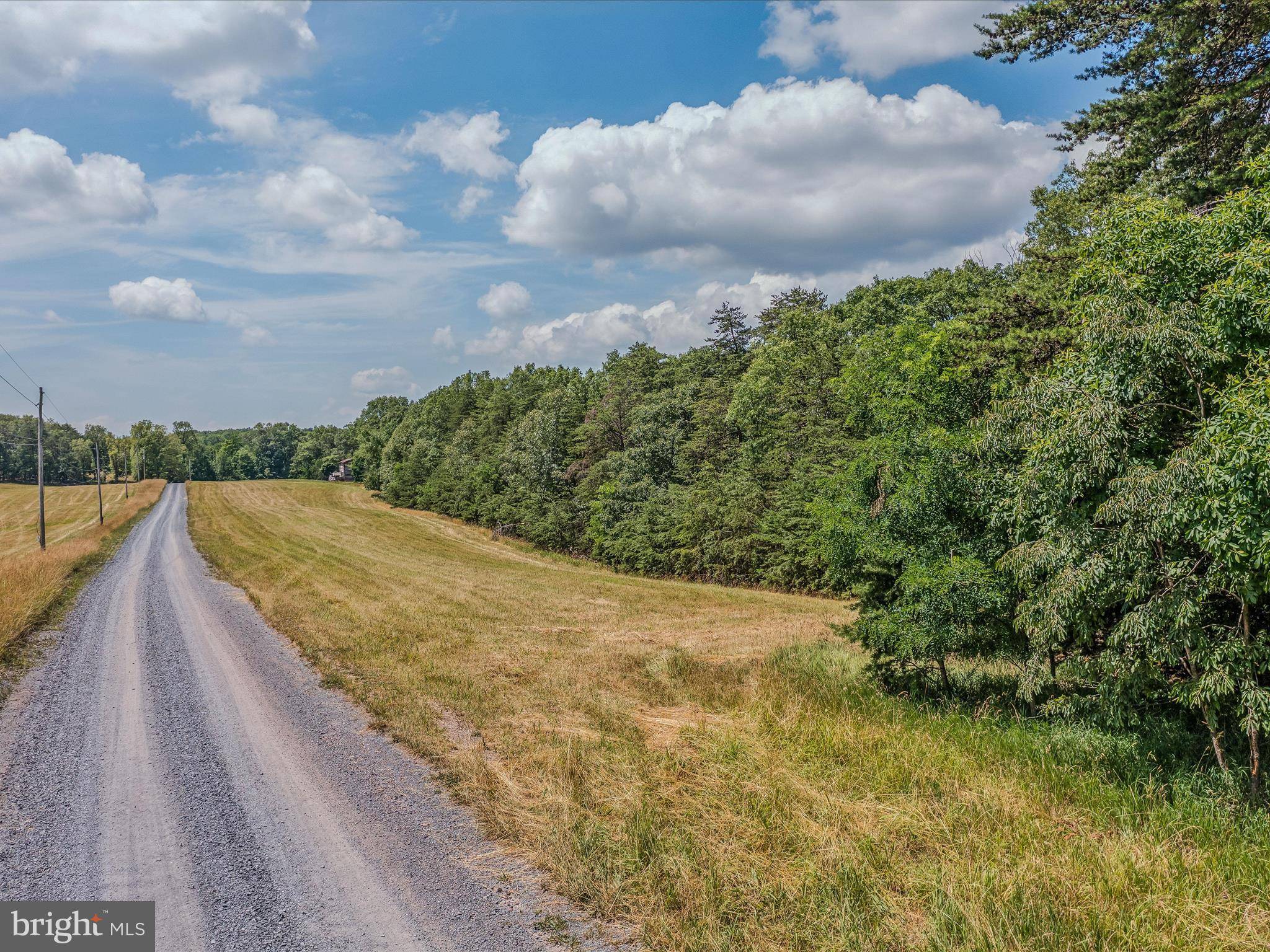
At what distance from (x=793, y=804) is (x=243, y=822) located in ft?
20.5

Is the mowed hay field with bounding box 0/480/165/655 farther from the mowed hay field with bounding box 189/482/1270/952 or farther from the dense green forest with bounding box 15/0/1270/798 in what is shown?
the dense green forest with bounding box 15/0/1270/798

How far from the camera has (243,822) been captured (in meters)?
7.26

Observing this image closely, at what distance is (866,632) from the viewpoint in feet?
41.6

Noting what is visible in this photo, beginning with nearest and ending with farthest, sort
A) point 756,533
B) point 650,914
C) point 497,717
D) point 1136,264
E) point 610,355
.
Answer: point 650,914 → point 1136,264 → point 497,717 → point 756,533 → point 610,355

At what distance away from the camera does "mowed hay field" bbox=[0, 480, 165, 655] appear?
688 inches

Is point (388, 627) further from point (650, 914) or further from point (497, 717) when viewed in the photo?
point (650, 914)

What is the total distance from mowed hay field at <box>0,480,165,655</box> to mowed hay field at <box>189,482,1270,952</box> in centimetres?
773

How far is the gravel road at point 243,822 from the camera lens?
222 inches

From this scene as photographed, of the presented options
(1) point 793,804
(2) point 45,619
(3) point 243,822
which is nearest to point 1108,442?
(1) point 793,804

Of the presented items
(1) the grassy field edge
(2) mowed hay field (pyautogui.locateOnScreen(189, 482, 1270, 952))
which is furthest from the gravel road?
(2) mowed hay field (pyautogui.locateOnScreen(189, 482, 1270, 952))

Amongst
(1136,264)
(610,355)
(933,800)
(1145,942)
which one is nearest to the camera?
(1145,942)

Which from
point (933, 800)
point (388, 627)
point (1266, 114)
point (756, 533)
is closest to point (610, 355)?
point (756, 533)

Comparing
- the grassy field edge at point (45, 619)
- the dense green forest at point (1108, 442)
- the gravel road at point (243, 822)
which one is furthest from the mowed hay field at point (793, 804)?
the grassy field edge at point (45, 619)

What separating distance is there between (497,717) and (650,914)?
5554 millimetres
